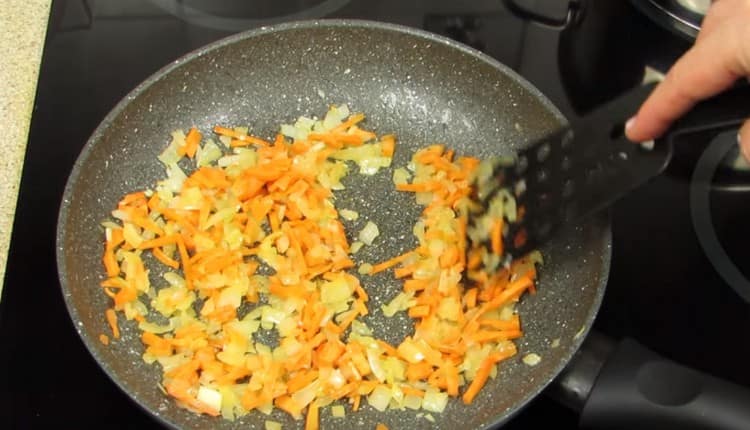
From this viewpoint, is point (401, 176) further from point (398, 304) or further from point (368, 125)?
point (398, 304)

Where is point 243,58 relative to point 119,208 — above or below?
above

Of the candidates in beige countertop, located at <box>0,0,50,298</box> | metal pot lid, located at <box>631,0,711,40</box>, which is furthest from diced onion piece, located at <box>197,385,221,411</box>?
metal pot lid, located at <box>631,0,711,40</box>

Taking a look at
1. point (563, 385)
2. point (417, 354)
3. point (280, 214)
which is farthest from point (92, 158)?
point (563, 385)

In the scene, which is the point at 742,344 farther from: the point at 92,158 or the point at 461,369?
the point at 92,158

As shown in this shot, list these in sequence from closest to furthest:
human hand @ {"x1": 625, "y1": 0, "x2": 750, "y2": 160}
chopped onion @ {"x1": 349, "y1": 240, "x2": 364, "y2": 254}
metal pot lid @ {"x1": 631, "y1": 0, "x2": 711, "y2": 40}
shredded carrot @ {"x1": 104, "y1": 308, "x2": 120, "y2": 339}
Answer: human hand @ {"x1": 625, "y1": 0, "x2": 750, "y2": 160}
shredded carrot @ {"x1": 104, "y1": 308, "x2": 120, "y2": 339}
chopped onion @ {"x1": 349, "y1": 240, "x2": 364, "y2": 254}
metal pot lid @ {"x1": 631, "y1": 0, "x2": 711, "y2": 40}

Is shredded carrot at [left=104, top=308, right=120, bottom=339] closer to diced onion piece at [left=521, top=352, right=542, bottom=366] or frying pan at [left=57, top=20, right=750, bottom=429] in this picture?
frying pan at [left=57, top=20, right=750, bottom=429]

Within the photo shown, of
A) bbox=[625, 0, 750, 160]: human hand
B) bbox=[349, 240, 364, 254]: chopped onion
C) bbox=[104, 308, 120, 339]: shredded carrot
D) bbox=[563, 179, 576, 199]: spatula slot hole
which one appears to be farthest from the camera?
bbox=[349, 240, 364, 254]: chopped onion

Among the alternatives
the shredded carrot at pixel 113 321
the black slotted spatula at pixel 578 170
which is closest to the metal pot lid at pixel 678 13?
the black slotted spatula at pixel 578 170

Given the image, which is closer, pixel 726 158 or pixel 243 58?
pixel 726 158
